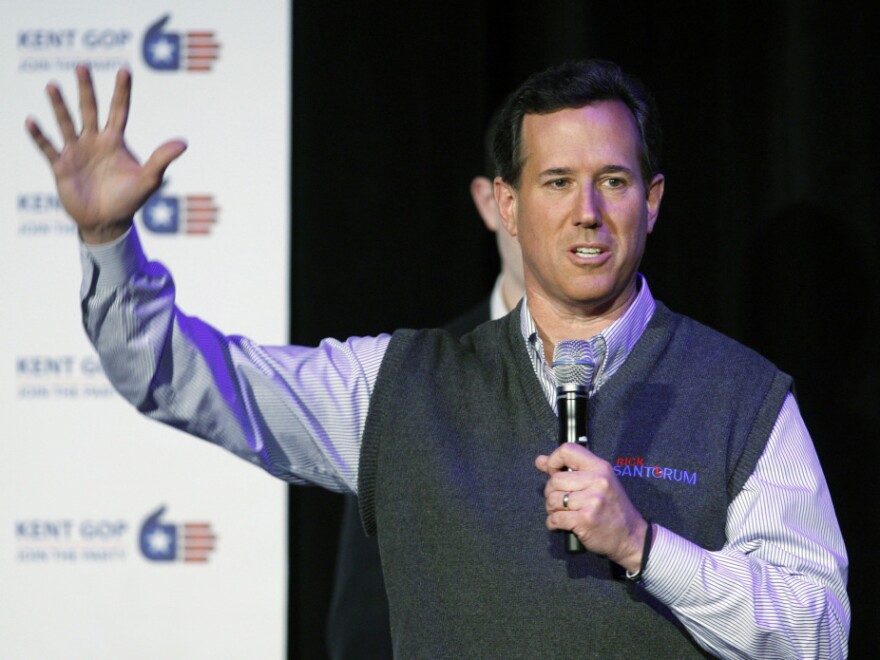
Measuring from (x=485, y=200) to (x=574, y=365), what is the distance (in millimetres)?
1592

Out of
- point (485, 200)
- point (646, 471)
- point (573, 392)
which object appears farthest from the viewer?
point (485, 200)

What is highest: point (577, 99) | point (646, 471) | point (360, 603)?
point (577, 99)

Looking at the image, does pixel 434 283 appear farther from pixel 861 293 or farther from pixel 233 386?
pixel 233 386

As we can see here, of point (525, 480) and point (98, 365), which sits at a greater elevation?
point (98, 365)

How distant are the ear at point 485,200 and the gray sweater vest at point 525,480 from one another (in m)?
1.12

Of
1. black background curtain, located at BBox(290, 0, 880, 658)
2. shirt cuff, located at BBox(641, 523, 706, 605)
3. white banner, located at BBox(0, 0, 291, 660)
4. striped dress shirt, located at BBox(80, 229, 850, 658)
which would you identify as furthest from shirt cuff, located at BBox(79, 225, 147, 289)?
black background curtain, located at BBox(290, 0, 880, 658)

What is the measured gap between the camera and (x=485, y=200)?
3209 mm

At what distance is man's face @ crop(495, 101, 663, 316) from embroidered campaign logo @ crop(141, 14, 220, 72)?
168cm

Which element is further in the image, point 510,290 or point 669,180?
point 669,180

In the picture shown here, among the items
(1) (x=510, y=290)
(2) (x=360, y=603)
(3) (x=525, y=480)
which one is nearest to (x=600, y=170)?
(3) (x=525, y=480)

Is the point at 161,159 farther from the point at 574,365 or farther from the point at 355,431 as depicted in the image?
the point at 574,365

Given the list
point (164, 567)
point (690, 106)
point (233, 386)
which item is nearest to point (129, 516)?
point (164, 567)

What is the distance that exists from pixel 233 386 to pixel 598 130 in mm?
774

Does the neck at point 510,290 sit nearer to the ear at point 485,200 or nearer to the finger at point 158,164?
the ear at point 485,200
